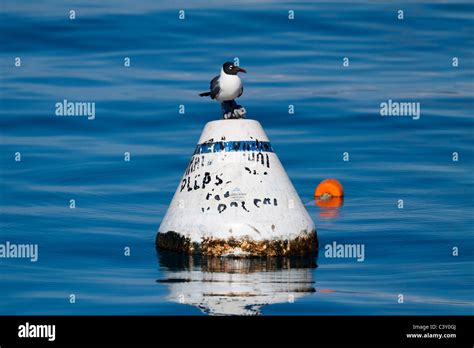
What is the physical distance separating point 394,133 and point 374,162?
8.86 ft

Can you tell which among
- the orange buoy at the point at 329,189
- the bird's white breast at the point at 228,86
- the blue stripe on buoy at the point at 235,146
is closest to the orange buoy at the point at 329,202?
the orange buoy at the point at 329,189

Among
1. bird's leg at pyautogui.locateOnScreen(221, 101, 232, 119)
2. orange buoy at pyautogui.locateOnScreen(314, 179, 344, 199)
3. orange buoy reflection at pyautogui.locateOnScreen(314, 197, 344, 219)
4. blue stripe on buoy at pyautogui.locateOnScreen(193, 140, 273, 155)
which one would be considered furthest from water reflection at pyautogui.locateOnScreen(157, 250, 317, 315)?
orange buoy at pyautogui.locateOnScreen(314, 179, 344, 199)

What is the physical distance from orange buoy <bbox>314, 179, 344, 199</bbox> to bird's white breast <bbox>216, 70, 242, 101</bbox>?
17.3ft

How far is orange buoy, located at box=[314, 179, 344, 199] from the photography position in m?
18.3

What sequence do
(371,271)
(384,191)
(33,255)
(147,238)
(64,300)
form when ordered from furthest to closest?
(384,191) → (147,238) → (33,255) → (371,271) → (64,300)

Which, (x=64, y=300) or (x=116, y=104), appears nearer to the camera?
(x=64, y=300)

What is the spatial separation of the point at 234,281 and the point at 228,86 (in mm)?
2294

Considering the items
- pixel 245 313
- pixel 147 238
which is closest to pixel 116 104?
pixel 147 238

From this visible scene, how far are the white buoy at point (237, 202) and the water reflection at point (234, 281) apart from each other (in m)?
0.16

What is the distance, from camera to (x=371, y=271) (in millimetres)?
12859

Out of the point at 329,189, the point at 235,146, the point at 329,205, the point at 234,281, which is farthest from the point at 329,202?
the point at 234,281

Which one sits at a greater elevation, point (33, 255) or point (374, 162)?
point (374, 162)

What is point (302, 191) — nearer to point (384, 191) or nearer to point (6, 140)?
point (384, 191)

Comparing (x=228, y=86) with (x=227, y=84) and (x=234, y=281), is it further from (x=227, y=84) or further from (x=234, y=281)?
(x=234, y=281)
